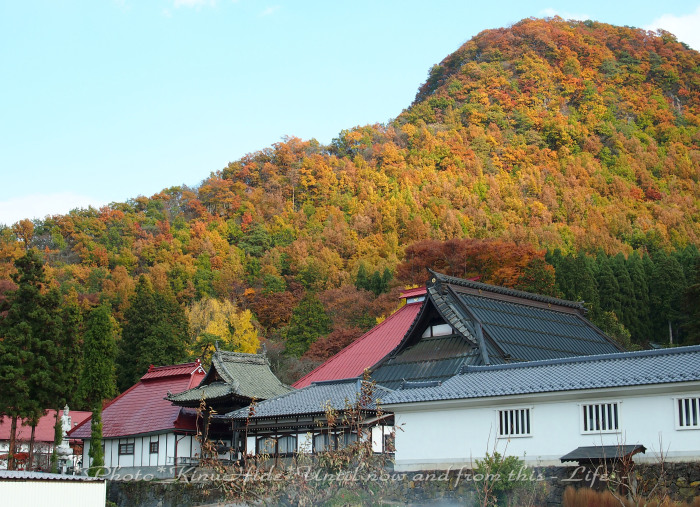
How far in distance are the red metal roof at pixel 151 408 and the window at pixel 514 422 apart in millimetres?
16011

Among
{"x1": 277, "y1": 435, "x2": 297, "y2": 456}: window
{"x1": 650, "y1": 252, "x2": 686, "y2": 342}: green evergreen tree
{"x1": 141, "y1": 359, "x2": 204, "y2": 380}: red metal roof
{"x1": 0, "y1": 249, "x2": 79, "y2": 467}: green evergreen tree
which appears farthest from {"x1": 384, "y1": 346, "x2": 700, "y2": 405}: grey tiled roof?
{"x1": 650, "y1": 252, "x2": 686, "y2": 342}: green evergreen tree

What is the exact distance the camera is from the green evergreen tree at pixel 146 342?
146ft

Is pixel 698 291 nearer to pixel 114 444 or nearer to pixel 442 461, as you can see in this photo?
pixel 442 461

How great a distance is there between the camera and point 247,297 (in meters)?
63.6

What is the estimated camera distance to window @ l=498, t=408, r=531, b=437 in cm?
1700

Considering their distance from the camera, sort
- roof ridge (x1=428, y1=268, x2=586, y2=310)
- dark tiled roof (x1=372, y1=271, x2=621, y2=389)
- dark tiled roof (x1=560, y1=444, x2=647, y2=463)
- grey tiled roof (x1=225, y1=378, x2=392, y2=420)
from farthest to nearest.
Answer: roof ridge (x1=428, y1=268, x2=586, y2=310)
dark tiled roof (x1=372, y1=271, x2=621, y2=389)
grey tiled roof (x1=225, y1=378, x2=392, y2=420)
dark tiled roof (x1=560, y1=444, x2=647, y2=463)

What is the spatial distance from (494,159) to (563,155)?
8.91 m

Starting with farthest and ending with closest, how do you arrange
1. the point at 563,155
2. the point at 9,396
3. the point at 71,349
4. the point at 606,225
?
the point at 563,155 < the point at 606,225 < the point at 71,349 < the point at 9,396

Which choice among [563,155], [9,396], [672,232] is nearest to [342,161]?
[563,155]

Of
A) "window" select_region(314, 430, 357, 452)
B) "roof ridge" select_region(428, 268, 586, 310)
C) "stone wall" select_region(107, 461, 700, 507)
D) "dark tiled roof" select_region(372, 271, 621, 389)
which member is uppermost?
"roof ridge" select_region(428, 268, 586, 310)

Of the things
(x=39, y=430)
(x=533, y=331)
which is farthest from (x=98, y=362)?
(x=533, y=331)

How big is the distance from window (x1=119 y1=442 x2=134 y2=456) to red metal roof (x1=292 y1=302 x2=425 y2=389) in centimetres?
695

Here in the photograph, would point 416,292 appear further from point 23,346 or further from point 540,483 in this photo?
point 540,483

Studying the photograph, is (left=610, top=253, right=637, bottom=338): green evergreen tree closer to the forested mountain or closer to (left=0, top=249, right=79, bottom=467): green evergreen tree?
the forested mountain
